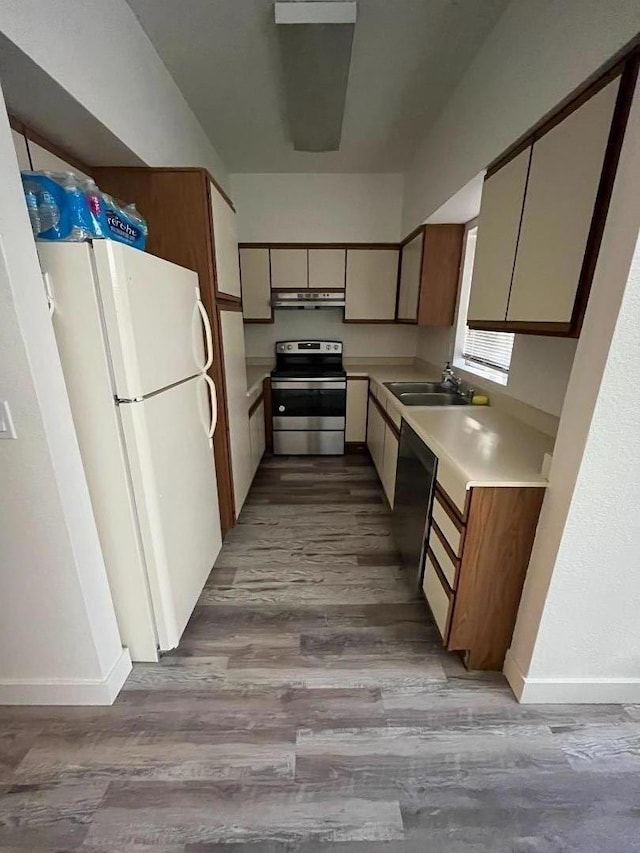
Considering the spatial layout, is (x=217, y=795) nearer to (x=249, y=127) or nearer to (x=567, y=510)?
(x=567, y=510)

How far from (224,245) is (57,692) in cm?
233

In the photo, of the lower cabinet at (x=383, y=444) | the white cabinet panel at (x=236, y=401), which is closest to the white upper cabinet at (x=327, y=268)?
the lower cabinet at (x=383, y=444)

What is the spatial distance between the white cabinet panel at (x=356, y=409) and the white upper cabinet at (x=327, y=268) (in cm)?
102

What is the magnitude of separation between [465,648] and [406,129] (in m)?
3.32

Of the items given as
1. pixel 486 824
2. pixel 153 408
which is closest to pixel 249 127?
pixel 153 408

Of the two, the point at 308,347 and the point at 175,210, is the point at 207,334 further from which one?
the point at 308,347

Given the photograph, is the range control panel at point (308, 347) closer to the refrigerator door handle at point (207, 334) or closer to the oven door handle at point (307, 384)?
the oven door handle at point (307, 384)

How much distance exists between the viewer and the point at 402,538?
2182mm

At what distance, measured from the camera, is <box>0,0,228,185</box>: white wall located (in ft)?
3.71

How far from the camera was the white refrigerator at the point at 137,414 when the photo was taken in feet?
3.88

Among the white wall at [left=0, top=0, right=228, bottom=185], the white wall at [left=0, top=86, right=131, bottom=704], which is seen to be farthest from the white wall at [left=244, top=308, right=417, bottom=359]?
the white wall at [left=0, top=86, right=131, bottom=704]

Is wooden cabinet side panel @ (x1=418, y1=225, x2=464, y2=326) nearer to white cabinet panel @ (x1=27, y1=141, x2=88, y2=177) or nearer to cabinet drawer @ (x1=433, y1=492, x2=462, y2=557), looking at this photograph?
cabinet drawer @ (x1=433, y1=492, x2=462, y2=557)

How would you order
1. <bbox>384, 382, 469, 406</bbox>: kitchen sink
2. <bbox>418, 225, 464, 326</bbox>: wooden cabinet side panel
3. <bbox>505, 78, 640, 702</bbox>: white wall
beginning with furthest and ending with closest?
<bbox>418, 225, 464, 326</bbox>: wooden cabinet side panel
<bbox>384, 382, 469, 406</bbox>: kitchen sink
<bbox>505, 78, 640, 702</bbox>: white wall

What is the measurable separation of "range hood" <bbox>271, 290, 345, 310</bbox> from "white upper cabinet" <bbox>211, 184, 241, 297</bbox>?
1.07m
